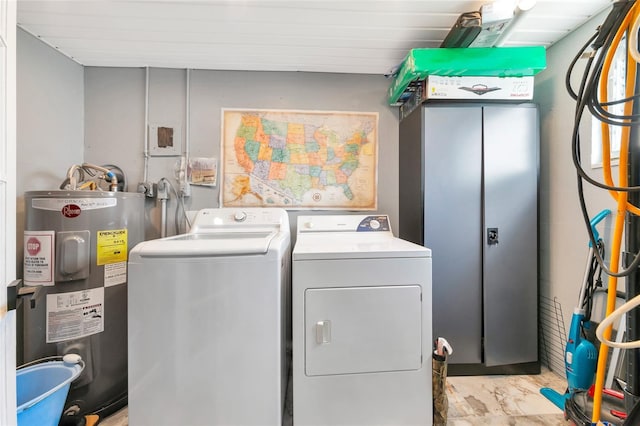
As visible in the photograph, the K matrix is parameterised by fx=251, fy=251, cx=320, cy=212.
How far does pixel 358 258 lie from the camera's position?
122 cm

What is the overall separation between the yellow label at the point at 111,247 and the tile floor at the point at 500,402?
0.88 meters

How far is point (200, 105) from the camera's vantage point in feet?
6.88

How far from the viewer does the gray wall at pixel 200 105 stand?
205cm

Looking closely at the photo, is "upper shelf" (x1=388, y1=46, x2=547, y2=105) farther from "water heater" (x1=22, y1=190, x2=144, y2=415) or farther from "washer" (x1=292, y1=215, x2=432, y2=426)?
"water heater" (x1=22, y1=190, x2=144, y2=415)

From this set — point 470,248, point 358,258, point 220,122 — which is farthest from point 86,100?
point 470,248

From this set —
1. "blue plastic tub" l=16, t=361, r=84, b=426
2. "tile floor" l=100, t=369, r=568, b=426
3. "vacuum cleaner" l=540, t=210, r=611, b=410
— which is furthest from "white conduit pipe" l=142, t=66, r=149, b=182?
"vacuum cleaner" l=540, t=210, r=611, b=410

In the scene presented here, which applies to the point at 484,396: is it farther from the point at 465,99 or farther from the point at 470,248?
the point at 465,99

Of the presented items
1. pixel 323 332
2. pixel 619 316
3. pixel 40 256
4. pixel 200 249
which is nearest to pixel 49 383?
pixel 40 256

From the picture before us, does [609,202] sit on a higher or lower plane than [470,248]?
higher

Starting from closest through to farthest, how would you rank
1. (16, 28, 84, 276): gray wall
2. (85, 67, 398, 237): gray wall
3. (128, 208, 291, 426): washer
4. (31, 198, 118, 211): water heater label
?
(128, 208, 291, 426): washer, (31, 198, 118, 211): water heater label, (16, 28, 84, 276): gray wall, (85, 67, 398, 237): gray wall

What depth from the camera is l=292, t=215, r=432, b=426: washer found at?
3.90 feet

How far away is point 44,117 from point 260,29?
1588mm

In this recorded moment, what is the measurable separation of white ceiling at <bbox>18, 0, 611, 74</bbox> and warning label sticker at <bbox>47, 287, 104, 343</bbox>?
1.60 metres

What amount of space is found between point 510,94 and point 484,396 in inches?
75.8
